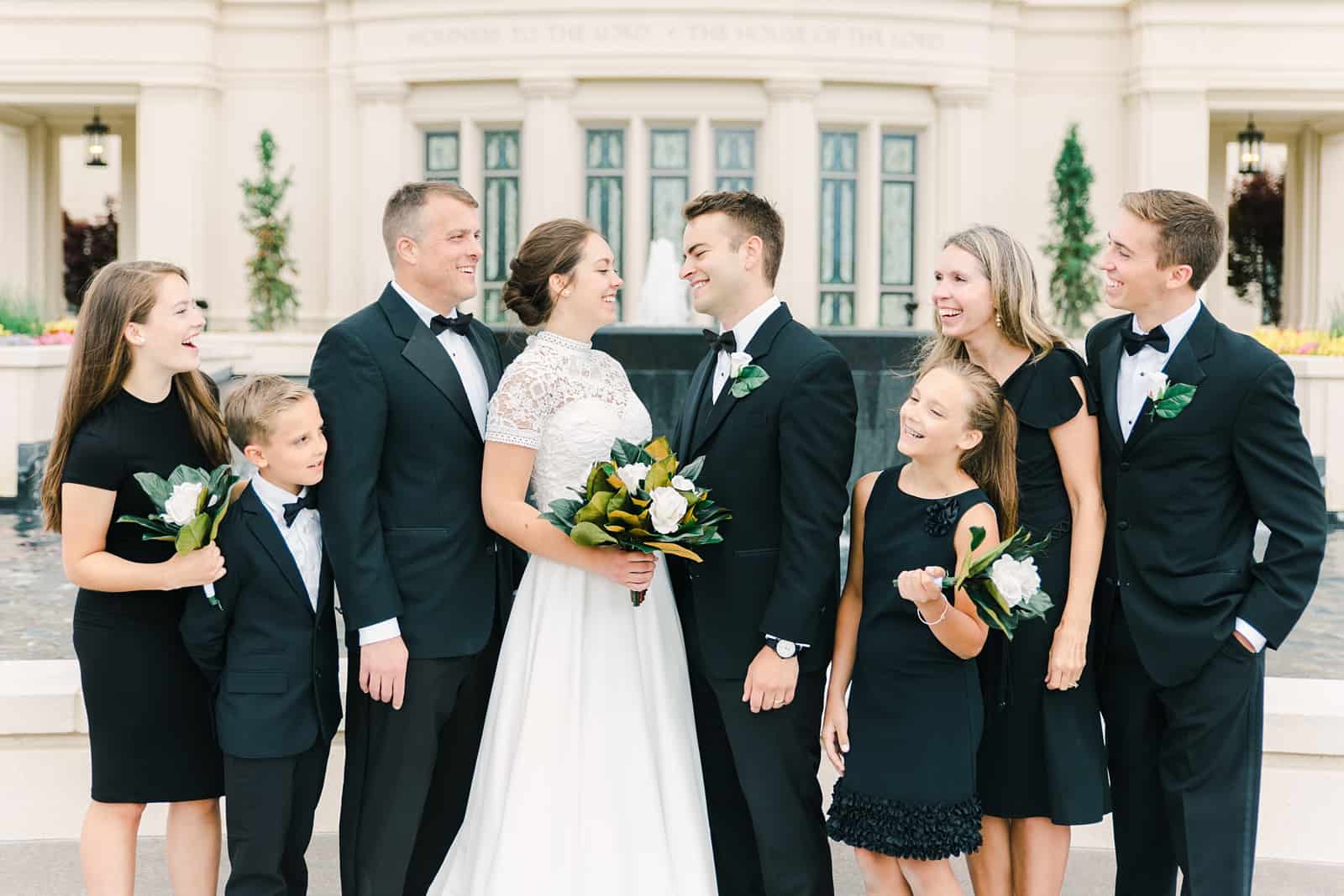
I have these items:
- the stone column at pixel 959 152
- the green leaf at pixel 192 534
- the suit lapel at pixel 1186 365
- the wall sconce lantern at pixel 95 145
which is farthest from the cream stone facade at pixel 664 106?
the green leaf at pixel 192 534

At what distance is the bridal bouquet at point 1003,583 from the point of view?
10.6 ft

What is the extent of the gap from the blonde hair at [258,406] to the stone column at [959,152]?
1875cm

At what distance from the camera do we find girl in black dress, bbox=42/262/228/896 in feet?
12.1

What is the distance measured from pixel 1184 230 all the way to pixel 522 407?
1.83m

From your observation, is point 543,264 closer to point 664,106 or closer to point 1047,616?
point 1047,616

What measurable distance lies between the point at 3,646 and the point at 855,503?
4497 mm

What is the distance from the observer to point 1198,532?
3639 mm

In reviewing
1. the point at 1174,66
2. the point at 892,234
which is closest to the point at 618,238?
the point at 892,234

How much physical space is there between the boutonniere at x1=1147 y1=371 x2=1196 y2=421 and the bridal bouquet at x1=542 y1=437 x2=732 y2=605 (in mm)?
1224

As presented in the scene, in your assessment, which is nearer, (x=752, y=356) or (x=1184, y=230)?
(x=1184, y=230)

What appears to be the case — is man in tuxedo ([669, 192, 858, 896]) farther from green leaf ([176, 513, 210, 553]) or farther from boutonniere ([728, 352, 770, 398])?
green leaf ([176, 513, 210, 553])

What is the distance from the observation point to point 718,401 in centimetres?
381

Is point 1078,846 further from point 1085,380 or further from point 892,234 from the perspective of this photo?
point 892,234

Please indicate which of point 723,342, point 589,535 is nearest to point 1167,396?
point 723,342
